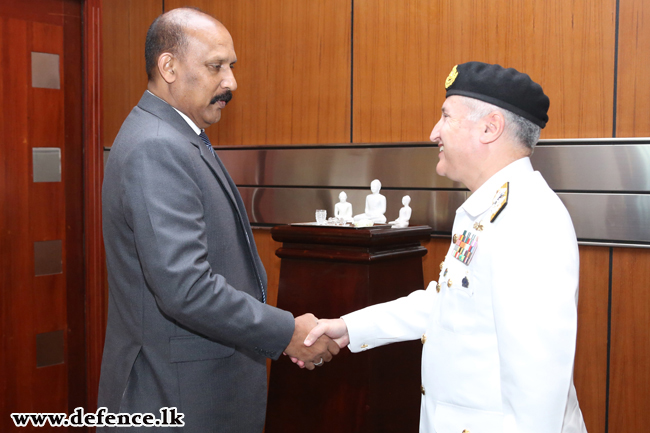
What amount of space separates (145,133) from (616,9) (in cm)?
205

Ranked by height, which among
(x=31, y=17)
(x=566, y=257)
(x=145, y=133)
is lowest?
(x=566, y=257)

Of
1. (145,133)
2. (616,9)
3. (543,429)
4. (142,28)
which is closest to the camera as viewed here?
(543,429)

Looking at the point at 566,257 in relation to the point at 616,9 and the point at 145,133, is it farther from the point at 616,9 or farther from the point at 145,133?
the point at 616,9

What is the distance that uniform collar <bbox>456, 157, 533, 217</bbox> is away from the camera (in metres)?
1.40

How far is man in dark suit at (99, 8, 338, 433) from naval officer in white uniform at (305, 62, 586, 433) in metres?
0.55

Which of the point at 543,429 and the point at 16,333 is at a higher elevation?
the point at 543,429

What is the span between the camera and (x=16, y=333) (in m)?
3.43

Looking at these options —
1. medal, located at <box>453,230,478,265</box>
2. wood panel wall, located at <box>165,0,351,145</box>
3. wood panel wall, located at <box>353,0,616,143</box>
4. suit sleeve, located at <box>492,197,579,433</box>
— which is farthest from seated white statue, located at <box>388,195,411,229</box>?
suit sleeve, located at <box>492,197,579,433</box>

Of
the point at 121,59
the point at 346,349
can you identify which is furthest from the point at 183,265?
the point at 121,59

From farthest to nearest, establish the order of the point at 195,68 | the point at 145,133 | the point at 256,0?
the point at 256,0 < the point at 195,68 < the point at 145,133

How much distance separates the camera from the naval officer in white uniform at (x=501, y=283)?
1.13 meters

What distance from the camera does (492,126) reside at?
144cm

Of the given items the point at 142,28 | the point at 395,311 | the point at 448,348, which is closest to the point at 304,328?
the point at 395,311

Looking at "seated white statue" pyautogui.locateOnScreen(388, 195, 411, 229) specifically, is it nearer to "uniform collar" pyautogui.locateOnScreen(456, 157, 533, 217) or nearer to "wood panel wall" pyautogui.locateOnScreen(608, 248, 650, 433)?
"wood panel wall" pyautogui.locateOnScreen(608, 248, 650, 433)
